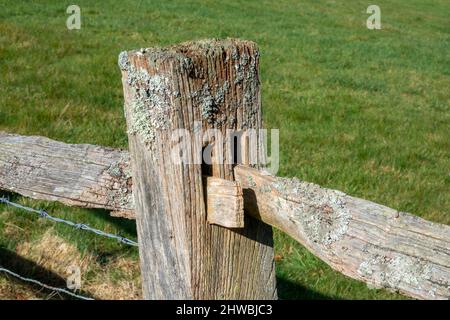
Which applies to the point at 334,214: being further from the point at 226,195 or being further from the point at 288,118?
the point at 288,118

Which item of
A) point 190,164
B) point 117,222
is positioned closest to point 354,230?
point 190,164

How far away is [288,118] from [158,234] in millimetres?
5931

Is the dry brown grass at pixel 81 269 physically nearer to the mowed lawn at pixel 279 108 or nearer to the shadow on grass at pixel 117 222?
the mowed lawn at pixel 279 108

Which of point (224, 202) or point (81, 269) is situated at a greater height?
point (224, 202)

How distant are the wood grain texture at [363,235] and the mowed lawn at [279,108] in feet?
7.20

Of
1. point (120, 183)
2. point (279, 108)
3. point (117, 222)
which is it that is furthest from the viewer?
point (279, 108)

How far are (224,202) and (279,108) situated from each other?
644cm

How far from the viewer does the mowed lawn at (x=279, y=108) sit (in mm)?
4656

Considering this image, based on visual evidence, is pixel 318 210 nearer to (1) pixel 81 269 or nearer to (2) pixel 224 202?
(2) pixel 224 202

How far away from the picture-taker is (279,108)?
8750 millimetres

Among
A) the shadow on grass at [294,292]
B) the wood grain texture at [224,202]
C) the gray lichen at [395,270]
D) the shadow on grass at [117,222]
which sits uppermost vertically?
the wood grain texture at [224,202]

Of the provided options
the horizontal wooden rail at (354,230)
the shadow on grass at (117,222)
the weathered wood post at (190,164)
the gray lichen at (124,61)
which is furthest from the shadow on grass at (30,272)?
the gray lichen at (124,61)

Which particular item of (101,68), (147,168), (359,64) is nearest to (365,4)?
(359,64)

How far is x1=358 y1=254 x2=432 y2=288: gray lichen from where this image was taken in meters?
2.01
